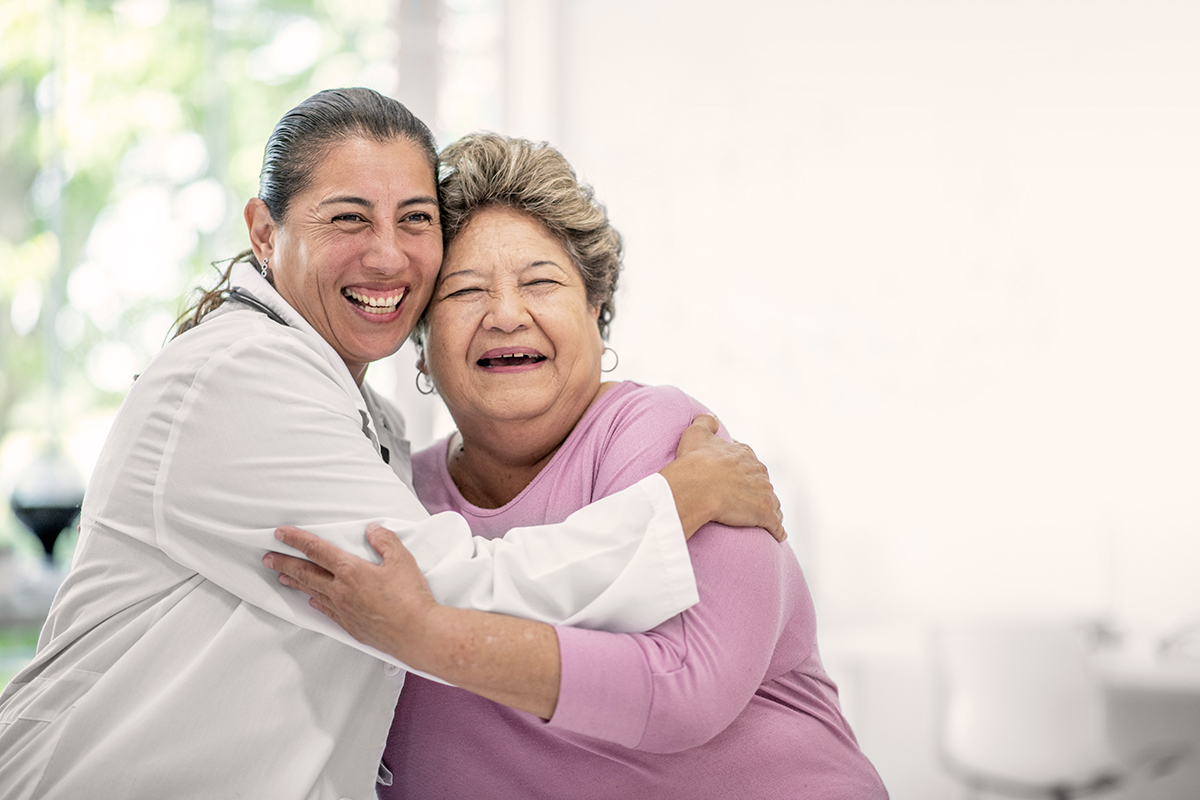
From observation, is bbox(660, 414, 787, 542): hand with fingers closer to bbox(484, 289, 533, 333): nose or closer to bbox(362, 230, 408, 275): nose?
bbox(484, 289, 533, 333): nose

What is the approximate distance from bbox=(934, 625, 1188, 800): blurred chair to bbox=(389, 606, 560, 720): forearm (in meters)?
2.54

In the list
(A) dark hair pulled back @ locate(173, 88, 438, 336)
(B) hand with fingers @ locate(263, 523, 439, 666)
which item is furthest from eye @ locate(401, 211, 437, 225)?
(B) hand with fingers @ locate(263, 523, 439, 666)

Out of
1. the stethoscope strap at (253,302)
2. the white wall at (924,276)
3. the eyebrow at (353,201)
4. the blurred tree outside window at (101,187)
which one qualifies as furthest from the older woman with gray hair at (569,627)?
the blurred tree outside window at (101,187)

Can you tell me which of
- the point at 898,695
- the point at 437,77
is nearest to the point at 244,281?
the point at 437,77

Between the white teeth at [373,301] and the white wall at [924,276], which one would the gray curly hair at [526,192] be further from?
the white wall at [924,276]

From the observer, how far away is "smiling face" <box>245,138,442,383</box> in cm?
153

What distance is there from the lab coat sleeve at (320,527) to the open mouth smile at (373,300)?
29 cm

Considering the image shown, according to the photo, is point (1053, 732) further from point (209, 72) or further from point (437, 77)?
point (209, 72)

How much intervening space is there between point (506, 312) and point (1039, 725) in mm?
2594

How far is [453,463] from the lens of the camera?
1.82 metres

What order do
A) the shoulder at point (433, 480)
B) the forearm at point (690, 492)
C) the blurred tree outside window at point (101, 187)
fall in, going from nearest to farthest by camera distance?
1. the forearm at point (690, 492)
2. the shoulder at point (433, 480)
3. the blurred tree outside window at point (101, 187)

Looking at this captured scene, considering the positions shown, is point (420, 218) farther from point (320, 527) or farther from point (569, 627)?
point (569, 627)

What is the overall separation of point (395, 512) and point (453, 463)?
0.52 metres

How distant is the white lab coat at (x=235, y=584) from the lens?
4.13 feet
